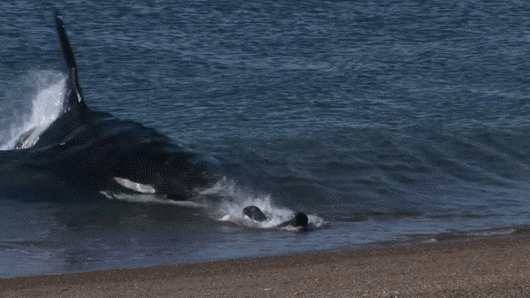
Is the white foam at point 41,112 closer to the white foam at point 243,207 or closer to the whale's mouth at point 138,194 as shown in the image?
the whale's mouth at point 138,194

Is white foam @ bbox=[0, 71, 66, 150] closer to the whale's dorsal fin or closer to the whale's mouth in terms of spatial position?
the whale's dorsal fin

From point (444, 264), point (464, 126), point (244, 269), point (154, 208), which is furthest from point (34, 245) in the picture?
point (464, 126)

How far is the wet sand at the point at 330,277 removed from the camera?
7707mm

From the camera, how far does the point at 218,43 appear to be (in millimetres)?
21094

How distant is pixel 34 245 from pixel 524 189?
6.50m

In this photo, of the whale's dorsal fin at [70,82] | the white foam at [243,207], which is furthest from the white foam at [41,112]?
the white foam at [243,207]

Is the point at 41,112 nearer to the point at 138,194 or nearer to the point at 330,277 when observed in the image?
the point at 138,194

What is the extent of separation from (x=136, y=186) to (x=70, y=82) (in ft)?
9.02

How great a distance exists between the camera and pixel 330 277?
27.2 feet

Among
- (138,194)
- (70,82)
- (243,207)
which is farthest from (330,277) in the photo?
(70,82)

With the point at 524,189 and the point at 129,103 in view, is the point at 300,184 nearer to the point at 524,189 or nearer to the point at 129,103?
the point at 524,189

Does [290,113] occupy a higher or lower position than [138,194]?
lower

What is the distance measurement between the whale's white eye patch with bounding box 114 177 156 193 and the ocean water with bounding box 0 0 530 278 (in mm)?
222

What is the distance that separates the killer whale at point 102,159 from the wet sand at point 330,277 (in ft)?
9.22
